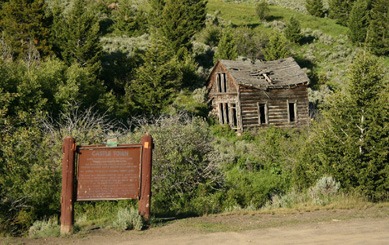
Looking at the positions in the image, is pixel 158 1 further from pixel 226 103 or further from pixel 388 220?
pixel 388 220

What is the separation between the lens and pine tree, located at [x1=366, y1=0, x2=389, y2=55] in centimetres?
5219

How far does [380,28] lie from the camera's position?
2094 inches

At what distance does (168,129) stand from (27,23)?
25405 millimetres

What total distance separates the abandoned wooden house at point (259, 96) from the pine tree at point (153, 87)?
14.7ft

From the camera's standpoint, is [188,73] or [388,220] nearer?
[388,220]

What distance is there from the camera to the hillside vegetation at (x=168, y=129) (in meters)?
12.8

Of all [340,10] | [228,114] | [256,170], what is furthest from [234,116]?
[340,10]

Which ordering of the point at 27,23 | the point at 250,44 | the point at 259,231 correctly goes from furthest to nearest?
the point at 250,44 → the point at 27,23 → the point at 259,231

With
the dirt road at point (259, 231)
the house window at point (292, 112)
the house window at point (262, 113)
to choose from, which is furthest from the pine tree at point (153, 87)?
the dirt road at point (259, 231)

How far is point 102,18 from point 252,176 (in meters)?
42.8

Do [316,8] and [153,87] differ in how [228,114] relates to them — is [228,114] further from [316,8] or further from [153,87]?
[316,8]

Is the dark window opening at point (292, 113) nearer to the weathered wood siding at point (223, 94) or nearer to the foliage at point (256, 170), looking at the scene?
the weathered wood siding at point (223, 94)

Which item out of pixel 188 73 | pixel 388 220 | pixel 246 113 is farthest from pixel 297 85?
pixel 388 220

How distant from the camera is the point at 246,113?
32.9 meters
